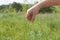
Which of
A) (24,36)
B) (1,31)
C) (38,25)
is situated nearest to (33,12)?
(24,36)

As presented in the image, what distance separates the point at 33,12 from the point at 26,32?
3.60 ft

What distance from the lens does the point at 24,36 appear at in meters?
2.09

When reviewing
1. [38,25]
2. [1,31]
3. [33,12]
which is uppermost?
[33,12]

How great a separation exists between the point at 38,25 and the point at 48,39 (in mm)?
269

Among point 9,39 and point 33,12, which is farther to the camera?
point 9,39

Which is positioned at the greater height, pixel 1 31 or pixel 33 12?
pixel 33 12

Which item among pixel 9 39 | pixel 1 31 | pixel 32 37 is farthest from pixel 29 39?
pixel 1 31

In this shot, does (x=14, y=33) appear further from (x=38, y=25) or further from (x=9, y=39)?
(x=38, y=25)

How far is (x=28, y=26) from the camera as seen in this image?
206 centimetres

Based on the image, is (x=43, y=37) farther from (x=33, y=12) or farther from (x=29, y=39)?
(x=33, y=12)

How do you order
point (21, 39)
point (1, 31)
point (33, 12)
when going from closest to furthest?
1. point (33, 12)
2. point (21, 39)
3. point (1, 31)

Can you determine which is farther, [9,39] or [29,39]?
[9,39]

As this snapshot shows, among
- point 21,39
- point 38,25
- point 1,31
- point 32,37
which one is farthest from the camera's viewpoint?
point 1,31

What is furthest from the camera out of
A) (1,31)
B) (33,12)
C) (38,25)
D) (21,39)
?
(1,31)
